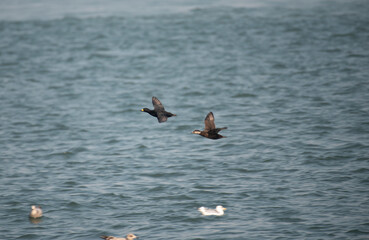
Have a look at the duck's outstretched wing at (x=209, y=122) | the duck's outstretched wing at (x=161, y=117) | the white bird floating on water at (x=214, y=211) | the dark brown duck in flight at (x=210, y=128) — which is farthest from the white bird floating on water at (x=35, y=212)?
the duck's outstretched wing at (x=209, y=122)

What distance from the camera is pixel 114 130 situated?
2198 centimetres

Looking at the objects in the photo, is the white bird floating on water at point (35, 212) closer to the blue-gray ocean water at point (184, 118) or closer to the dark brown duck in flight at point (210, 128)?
the blue-gray ocean water at point (184, 118)

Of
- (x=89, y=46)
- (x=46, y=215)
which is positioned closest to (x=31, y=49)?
(x=89, y=46)

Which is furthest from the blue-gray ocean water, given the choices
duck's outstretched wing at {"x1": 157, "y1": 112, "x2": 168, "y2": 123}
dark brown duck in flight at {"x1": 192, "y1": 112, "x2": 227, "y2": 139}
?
duck's outstretched wing at {"x1": 157, "y1": 112, "x2": 168, "y2": 123}

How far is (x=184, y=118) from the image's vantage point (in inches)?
901

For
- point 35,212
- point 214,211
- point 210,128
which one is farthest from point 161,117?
point 35,212

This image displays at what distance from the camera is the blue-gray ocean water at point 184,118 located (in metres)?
13.9

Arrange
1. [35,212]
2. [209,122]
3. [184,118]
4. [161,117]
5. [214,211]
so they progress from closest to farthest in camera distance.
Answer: [209,122] < [214,211] < [35,212] < [161,117] < [184,118]

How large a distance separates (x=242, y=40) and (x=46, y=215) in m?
21.2

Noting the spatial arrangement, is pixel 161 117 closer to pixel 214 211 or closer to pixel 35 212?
pixel 214 211

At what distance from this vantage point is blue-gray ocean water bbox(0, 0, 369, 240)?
13.9 m

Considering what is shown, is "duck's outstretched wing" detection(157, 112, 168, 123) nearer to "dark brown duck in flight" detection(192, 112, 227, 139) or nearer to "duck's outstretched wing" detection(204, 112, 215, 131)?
"dark brown duck in flight" detection(192, 112, 227, 139)

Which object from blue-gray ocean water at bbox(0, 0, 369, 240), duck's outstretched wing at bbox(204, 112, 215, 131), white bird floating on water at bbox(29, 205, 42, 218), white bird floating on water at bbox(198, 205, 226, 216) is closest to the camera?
duck's outstretched wing at bbox(204, 112, 215, 131)

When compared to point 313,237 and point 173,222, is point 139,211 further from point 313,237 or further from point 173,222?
point 313,237
